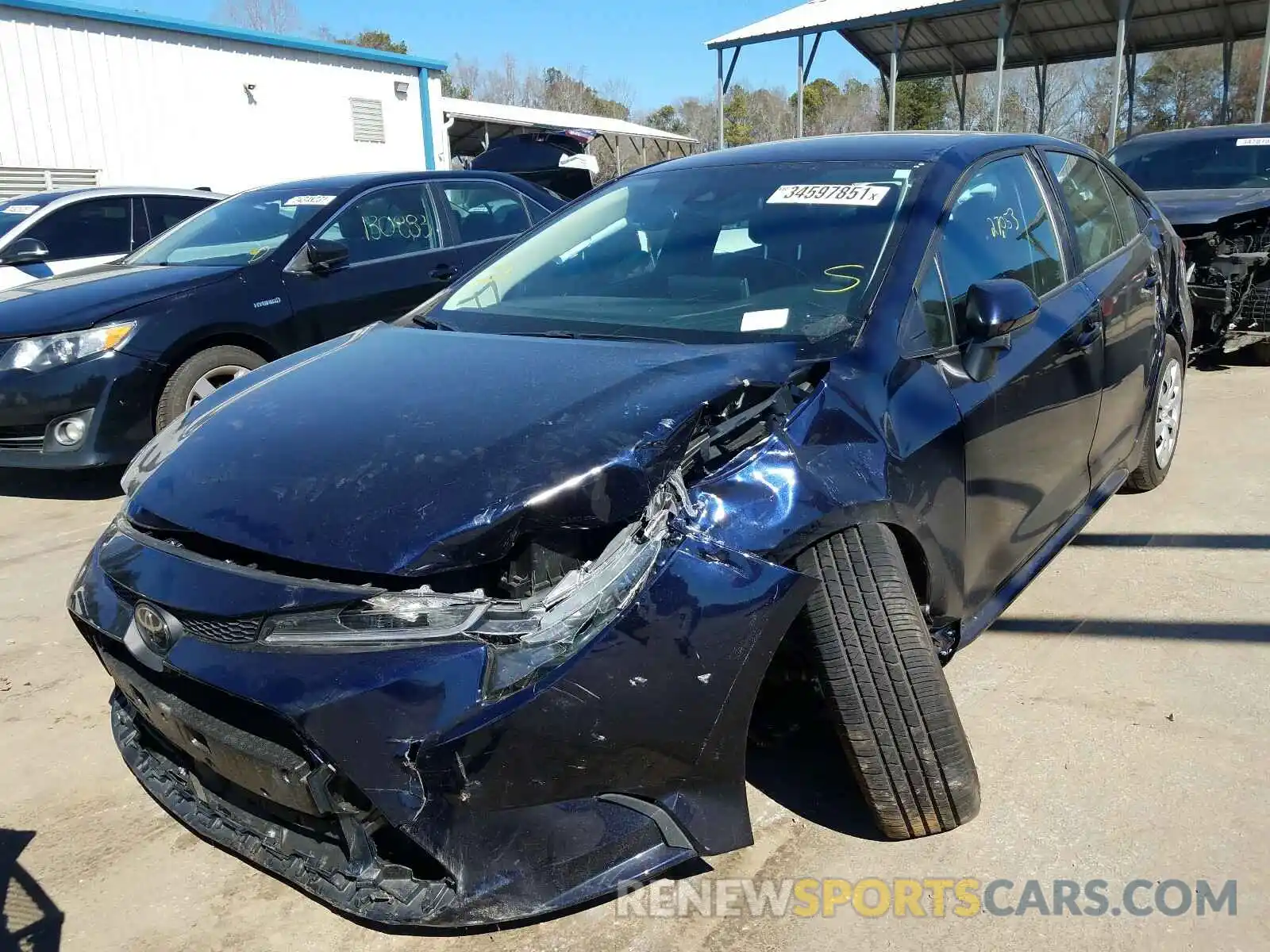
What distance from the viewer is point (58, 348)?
15.9 feet

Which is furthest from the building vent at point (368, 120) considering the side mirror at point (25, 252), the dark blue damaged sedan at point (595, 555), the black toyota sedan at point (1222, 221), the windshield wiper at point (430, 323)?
the dark blue damaged sedan at point (595, 555)

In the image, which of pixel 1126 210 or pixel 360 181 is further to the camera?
pixel 360 181

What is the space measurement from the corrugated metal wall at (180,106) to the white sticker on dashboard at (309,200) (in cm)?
861

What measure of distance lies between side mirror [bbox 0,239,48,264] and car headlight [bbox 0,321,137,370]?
8.53 ft

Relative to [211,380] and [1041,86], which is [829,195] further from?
[1041,86]

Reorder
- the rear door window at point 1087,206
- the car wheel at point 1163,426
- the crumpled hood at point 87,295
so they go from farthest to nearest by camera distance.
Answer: the crumpled hood at point 87,295 < the car wheel at point 1163,426 < the rear door window at point 1087,206

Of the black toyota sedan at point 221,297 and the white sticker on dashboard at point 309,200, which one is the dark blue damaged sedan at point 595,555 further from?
the white sticker on dashboard at point 309,200

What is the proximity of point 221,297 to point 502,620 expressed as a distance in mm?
4178

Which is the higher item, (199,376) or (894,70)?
(894,70)

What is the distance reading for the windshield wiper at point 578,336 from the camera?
2615mm

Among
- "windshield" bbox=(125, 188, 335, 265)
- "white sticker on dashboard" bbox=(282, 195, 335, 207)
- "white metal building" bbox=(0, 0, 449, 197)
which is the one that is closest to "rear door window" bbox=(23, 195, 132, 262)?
"windshield" bbox=(125, 188, 335, 265)

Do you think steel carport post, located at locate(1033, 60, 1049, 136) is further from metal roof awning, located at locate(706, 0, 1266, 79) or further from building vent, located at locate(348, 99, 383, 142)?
building vent, located at locate(348, 99, 383, 142)

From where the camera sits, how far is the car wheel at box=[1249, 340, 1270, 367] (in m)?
7.88

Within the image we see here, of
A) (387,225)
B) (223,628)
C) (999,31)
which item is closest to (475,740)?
(223,628)
